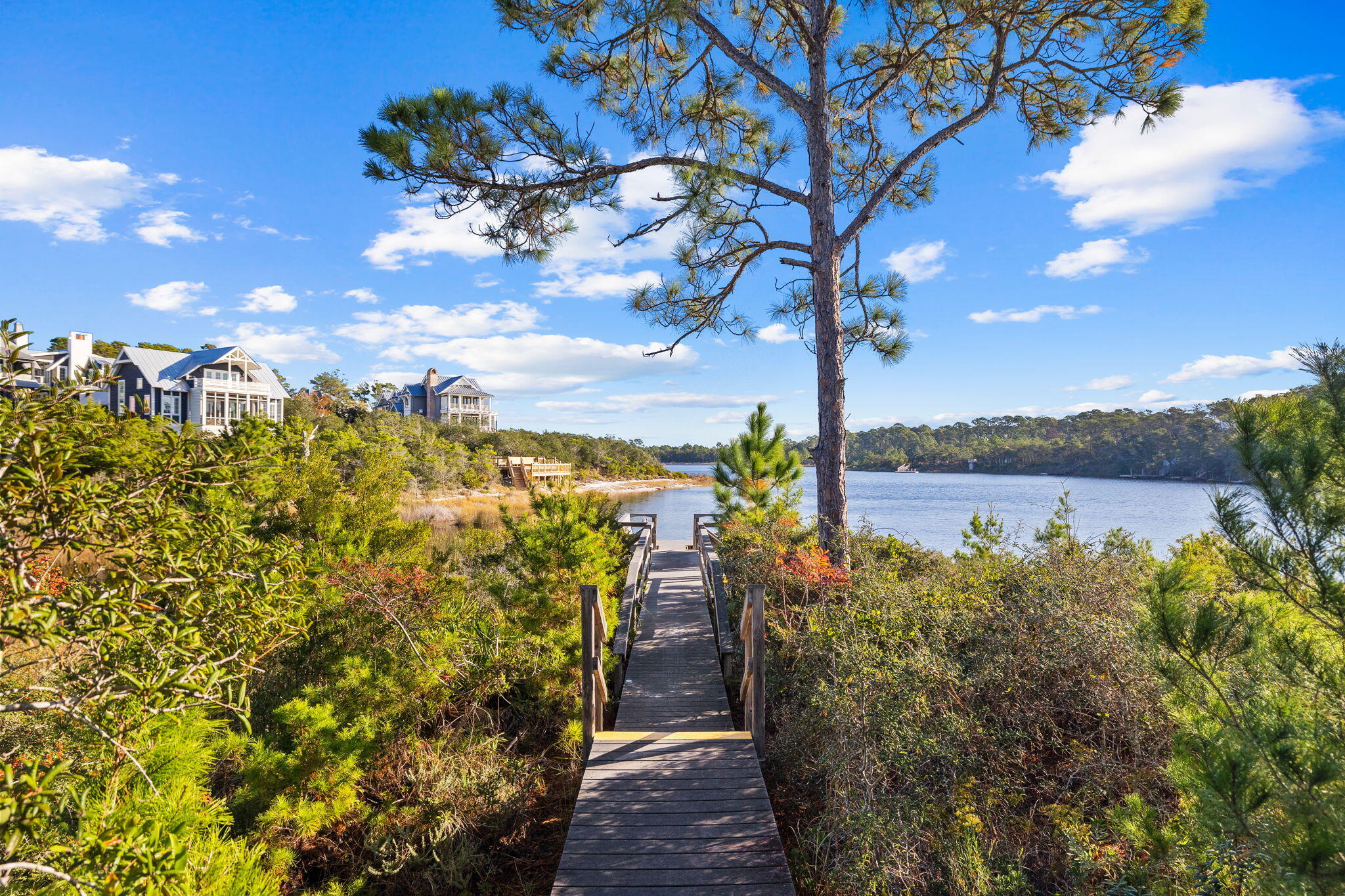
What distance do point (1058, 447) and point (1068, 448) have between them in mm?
1958

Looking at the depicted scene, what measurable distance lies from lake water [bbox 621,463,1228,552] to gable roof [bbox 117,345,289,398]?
20271mm

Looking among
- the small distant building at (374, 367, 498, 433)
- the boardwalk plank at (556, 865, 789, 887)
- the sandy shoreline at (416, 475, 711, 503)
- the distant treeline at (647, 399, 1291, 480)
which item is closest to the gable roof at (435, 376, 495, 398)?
the small distant building at (374, 367, 498, 433)

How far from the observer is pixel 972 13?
600cm

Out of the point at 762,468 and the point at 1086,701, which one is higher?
the point at 762,468

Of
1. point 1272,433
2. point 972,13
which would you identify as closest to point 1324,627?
point 1272,433

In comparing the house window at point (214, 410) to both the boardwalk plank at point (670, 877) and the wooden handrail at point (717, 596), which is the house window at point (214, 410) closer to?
the wooden handrail at point (717, 596)

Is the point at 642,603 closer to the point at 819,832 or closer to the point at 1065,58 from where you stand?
the point at 819,832

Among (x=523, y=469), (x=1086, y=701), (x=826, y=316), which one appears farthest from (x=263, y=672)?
(x=523, y=469)

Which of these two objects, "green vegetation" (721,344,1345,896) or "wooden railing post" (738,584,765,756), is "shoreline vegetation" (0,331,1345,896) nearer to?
"green vegetation" (721,344,1345,896)

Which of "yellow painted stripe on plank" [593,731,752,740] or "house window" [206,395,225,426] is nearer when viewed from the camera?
"yellow painted stripe on plank" [593,731,752,740]

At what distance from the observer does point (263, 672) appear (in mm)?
1438

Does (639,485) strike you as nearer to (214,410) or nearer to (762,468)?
(214,410)

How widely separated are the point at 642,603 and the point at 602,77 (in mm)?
6769

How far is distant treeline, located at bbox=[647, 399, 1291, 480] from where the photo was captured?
3.24 metres
